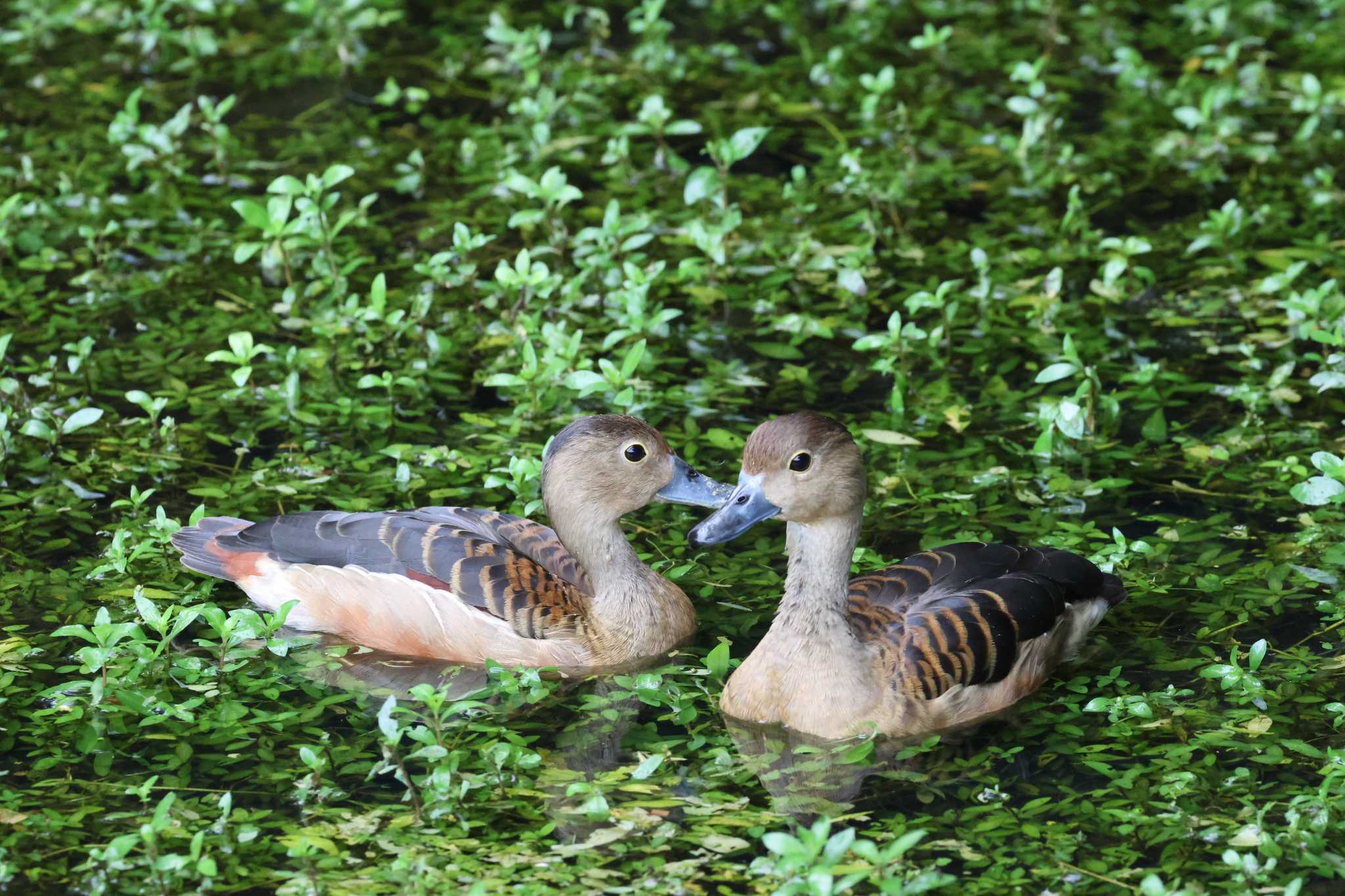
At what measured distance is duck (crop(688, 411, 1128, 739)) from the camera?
6.75 metres

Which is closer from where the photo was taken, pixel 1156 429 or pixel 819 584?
pixel 819 584

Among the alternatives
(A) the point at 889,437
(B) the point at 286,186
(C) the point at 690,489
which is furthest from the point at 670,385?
(B) the point at 286,186

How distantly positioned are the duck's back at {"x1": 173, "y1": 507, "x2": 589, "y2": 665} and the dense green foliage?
19 cm

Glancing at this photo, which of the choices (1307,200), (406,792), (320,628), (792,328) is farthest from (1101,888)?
(1307,200)

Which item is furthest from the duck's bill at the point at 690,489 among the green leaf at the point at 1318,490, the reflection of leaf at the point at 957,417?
the green leaf at the point at 1318,490

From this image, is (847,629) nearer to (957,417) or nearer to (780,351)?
(957,417)

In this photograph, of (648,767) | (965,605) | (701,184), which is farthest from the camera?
(701,184)

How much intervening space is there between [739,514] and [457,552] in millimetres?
1274

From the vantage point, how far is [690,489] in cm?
771

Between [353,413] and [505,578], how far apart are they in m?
2.19

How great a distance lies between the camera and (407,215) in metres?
11.6

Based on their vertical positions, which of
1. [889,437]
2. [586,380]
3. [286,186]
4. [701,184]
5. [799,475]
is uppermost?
[286,186]

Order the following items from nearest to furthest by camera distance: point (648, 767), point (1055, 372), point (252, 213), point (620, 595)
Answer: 1. point (648, 767)
2. point (620, 595)
3. point (1055, 372)
4. point (252, 213)

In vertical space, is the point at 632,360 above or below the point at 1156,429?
above
